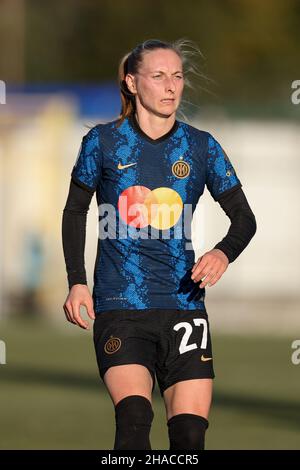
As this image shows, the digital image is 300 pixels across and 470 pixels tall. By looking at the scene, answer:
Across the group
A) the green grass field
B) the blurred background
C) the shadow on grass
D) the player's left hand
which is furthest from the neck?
the shadow on grass

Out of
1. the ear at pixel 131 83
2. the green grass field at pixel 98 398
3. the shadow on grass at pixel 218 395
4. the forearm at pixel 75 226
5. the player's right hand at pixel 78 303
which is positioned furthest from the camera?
the shadow on grass at pixel 218 395

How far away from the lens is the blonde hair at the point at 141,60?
7.49 metres

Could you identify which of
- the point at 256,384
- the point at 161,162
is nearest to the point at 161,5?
the point at 256,384

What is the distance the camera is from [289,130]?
91.5ft

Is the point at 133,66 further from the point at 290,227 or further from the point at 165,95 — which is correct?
the point at 290,227

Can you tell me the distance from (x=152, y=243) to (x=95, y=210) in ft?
57.4

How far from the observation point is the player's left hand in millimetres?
7023

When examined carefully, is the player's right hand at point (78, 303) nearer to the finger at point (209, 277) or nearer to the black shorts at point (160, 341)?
the black shorts at point (160, 341)

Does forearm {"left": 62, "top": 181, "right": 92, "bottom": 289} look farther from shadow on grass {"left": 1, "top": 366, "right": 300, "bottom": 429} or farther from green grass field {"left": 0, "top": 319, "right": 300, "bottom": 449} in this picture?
shadow on grass {"left": 1, "top": 366, "right": 300, "bottom": 429}

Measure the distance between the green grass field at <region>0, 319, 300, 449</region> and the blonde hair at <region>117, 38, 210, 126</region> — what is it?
393 cm

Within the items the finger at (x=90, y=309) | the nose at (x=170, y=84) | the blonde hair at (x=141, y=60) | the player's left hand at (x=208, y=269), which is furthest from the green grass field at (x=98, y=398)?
the nose at (x=170, y=84)

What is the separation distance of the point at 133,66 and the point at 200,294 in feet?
3.86

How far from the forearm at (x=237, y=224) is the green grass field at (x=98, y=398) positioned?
377cm

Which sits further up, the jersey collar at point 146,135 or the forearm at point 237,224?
the jersey collar at point 146,135
